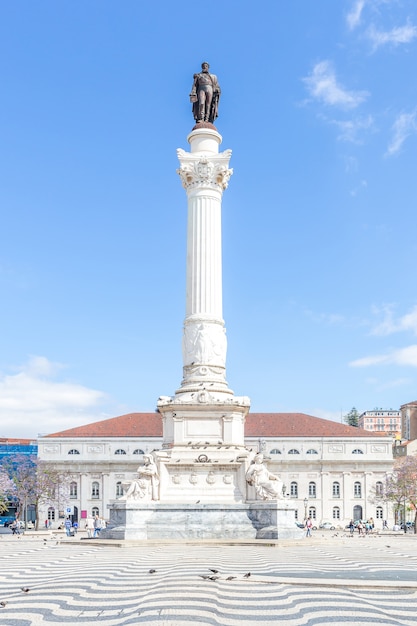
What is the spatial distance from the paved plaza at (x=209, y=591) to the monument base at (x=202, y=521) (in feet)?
20.0

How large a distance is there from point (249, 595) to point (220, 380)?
64.5 feet

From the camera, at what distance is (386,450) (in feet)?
313

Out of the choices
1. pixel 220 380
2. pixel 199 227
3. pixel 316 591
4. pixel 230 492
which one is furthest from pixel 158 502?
pixel 316 591

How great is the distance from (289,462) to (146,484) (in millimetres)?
68483

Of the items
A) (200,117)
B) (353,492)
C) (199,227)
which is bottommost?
(353,492)

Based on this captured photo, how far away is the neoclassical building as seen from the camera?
9350 centimetres

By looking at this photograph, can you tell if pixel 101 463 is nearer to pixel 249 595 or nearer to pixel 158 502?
pixel 158 502

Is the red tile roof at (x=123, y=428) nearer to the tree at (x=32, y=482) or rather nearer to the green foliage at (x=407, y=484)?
the tree at (x=32, y=482)

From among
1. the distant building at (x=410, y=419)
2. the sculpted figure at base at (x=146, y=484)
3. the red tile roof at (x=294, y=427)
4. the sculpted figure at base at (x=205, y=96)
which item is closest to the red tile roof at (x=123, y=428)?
the red tile roof at (x=294, y=427)

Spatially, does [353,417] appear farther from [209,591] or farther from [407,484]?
[209,591]

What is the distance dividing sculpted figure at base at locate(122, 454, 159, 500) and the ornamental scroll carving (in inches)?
→ 462

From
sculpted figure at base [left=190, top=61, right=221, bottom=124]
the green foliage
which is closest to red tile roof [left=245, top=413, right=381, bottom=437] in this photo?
the green foliage

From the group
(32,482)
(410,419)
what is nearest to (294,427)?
(32,482)

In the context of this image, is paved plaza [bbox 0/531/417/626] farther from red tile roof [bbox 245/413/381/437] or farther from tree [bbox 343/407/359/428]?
tree [bbox 343/407/359/428]
